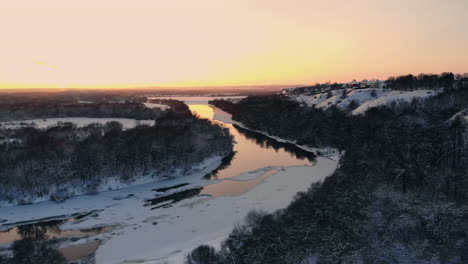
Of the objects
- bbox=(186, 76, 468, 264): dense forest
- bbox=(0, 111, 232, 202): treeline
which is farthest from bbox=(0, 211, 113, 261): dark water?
bbox=(186, 76, 468, 264): dense forest

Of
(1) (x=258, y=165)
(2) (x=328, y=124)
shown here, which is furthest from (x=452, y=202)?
(2) (x=328, y=124)

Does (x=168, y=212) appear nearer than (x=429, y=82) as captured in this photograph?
Yes

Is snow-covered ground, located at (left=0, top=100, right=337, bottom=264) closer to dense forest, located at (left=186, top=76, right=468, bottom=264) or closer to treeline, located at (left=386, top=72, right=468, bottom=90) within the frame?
dense forest, located at (left=186, top=76, right=468, bottom=264)

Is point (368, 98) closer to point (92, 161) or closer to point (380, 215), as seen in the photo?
point (380, 215)

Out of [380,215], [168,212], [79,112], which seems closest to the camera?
[380,215]

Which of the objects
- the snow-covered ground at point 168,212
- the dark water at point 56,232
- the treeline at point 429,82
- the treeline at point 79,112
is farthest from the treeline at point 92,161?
the treeline at point 429,82

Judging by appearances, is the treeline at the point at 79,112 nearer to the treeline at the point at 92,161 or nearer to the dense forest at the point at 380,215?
the treeline at the point at 92,161

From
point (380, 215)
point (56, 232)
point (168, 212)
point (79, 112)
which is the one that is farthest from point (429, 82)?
point (79, 112)
